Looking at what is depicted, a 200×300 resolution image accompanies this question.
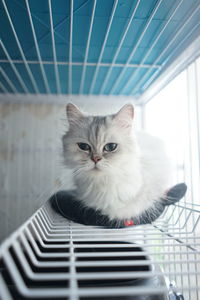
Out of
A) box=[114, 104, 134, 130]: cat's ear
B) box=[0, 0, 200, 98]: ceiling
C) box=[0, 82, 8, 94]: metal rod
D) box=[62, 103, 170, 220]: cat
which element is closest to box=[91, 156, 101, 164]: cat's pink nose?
box=[62, 103, 170, 220]: cat

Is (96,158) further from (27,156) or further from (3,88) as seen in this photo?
(3,88)

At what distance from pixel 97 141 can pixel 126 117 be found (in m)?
0.18

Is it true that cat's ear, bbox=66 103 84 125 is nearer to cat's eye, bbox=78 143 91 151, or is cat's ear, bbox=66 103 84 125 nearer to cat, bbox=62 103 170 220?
cat, bbox=62 103 170 220

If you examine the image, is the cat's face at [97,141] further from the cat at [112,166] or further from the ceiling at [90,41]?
the ceiling at [90,41]

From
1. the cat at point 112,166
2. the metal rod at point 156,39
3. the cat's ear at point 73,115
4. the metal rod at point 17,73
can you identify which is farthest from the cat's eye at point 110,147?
the metal rod at point 17,73

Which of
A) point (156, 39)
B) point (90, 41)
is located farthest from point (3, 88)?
point (156, 39)

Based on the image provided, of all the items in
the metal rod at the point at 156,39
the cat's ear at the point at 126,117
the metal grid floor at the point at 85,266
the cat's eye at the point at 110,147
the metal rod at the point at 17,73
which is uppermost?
the metal rod at the point at 156,39

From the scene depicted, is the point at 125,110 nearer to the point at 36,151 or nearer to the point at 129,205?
the point at 129,205

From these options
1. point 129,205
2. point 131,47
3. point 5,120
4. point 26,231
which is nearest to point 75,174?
point 129,205

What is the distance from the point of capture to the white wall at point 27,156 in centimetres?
136

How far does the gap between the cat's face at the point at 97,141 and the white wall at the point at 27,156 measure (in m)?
0.29

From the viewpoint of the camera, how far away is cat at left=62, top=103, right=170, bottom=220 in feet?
2.96

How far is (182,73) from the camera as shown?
1.07 meters

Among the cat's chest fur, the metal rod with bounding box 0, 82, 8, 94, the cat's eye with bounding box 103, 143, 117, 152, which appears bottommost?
the cat's chest fur
